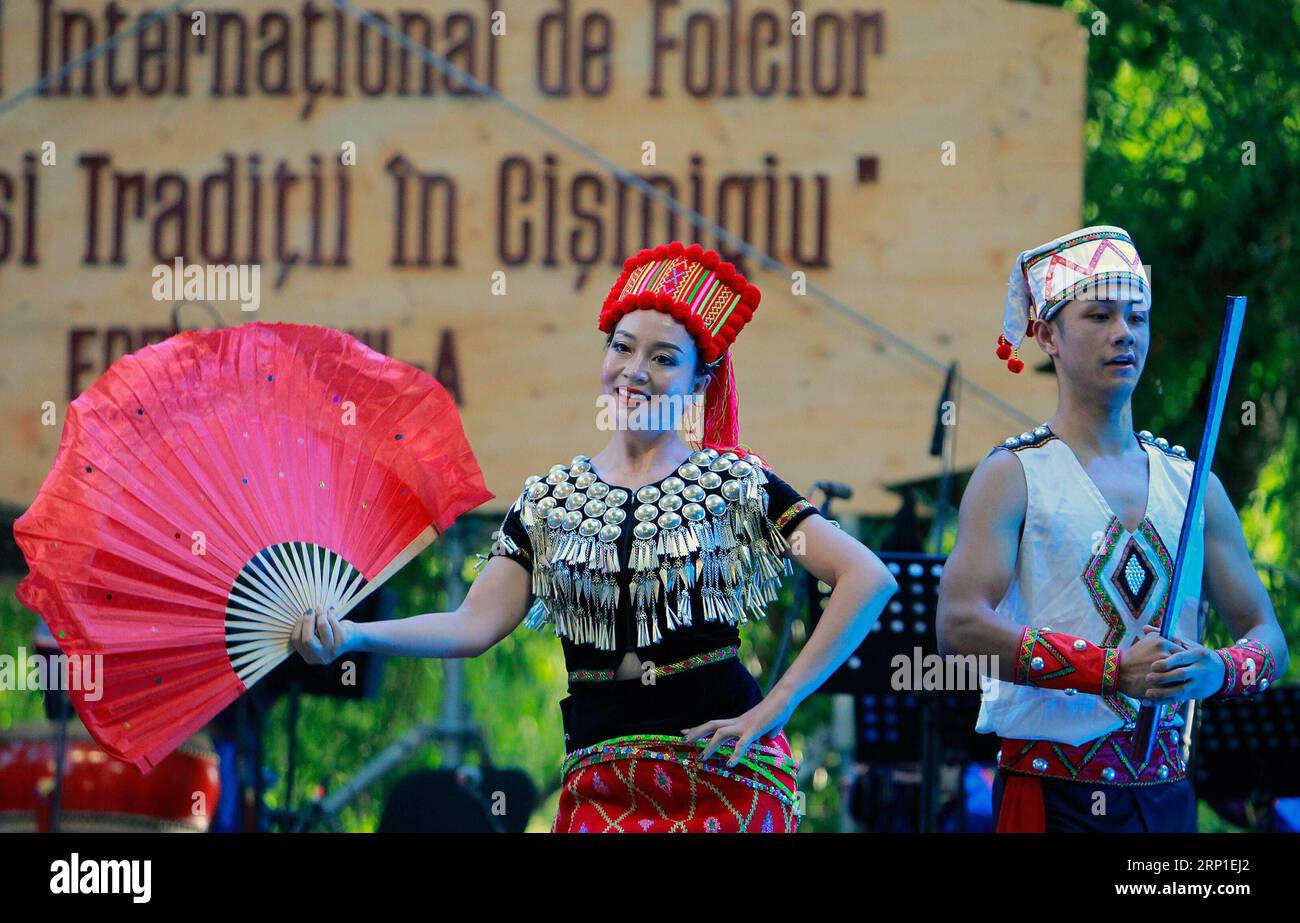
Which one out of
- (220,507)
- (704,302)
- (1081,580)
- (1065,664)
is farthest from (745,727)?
(220,507)

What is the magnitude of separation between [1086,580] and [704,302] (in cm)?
93

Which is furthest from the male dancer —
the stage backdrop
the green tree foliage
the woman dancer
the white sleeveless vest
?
the green tree foliage

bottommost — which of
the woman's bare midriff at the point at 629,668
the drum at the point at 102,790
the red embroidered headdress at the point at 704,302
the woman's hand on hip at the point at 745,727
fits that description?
the drum at the point at 102,790

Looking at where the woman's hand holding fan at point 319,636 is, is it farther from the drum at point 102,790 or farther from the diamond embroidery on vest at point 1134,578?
the drum at point 102,790

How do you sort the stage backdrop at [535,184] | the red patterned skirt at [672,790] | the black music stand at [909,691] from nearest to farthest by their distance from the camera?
1. the red patterned skirt at [672,790]
2. the black music stand at [909,691]
3. the stage backdrop at [535,184]

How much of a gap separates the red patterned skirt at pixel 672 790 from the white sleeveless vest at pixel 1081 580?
1.67 feet

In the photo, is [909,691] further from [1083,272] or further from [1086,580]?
[1083,272]

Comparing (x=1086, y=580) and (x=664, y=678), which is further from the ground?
(x=1086, y=580)

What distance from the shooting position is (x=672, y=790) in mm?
3146

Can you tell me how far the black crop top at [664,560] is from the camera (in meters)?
3.22

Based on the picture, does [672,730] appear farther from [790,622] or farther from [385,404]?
[790,622]

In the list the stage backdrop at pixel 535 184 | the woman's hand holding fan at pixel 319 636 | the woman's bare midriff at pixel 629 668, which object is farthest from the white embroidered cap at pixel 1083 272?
the stage backdrop at pixel 535 184

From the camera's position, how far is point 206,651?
10.5 ft

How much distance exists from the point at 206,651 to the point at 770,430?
135 inches
